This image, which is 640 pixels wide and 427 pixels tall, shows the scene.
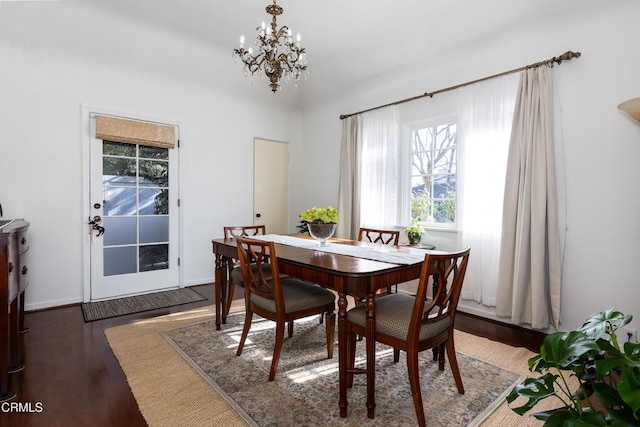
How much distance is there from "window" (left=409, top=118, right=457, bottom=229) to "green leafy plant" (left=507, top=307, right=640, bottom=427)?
274cm

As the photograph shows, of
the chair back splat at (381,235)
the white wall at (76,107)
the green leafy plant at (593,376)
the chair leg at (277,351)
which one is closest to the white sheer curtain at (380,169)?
the chair back splat at (381,235)

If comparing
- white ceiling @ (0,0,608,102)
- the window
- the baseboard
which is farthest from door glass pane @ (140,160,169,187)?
the window

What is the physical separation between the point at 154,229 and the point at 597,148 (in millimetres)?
4513

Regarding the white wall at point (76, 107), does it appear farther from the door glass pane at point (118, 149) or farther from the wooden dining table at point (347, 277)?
the wooden dining table at point (347, 277)

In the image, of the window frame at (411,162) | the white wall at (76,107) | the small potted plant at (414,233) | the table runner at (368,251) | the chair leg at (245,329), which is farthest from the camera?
the small potted plant at (414,233)

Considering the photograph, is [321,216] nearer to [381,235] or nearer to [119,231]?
[381,235]

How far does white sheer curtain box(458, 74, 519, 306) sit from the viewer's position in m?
3.17

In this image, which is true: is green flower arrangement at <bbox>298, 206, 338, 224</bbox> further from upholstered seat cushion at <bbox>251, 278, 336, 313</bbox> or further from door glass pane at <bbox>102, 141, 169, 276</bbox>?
door glass pane at <bbox>102, 141, 169, 276</bbox>

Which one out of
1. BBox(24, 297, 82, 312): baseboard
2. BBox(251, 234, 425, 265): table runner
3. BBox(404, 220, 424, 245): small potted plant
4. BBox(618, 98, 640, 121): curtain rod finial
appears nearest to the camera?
BBox(251, 234, 425, 265): table runner

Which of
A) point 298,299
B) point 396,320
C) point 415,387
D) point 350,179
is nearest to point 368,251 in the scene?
point 298,299

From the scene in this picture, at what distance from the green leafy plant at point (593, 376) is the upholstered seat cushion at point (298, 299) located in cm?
137

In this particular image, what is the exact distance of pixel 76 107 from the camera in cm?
367

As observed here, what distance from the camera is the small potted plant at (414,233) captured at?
145 inches

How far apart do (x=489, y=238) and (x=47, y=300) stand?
4480 mm
